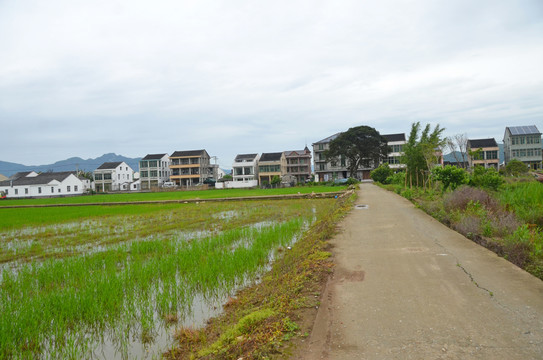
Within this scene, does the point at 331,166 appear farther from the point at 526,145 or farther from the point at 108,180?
the point at 108,180

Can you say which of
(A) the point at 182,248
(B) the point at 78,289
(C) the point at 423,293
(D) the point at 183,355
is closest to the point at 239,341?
(D) the point at 183,355

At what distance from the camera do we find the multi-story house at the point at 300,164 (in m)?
69.9

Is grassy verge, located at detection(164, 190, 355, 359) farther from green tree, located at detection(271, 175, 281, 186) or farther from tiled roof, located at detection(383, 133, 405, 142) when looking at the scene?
tiled roof, located at detection(383, 133, 405, 142)

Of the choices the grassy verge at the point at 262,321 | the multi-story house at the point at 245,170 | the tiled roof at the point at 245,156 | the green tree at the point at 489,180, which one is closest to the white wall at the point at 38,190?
the multi-story house at the point at 245,170

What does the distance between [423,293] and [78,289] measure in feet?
18.8

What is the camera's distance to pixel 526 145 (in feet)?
204

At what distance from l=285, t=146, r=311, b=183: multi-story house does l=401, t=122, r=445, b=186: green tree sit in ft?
147

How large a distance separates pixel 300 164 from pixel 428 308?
219ft

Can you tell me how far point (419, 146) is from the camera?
2156cm

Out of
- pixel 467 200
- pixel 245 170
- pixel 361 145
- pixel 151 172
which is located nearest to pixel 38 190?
pixel 151 172

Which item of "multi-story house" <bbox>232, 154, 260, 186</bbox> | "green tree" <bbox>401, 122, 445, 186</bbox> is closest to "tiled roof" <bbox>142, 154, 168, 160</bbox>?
"multi-story house" <bbox>232, 154, 260, 186</bbox>

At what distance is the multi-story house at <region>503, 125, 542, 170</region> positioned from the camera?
61344 mm

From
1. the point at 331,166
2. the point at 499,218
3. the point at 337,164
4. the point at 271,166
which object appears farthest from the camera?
the point at 271,166

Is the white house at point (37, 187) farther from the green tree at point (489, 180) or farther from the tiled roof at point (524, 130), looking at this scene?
the tiled roof at point (524, 130)
